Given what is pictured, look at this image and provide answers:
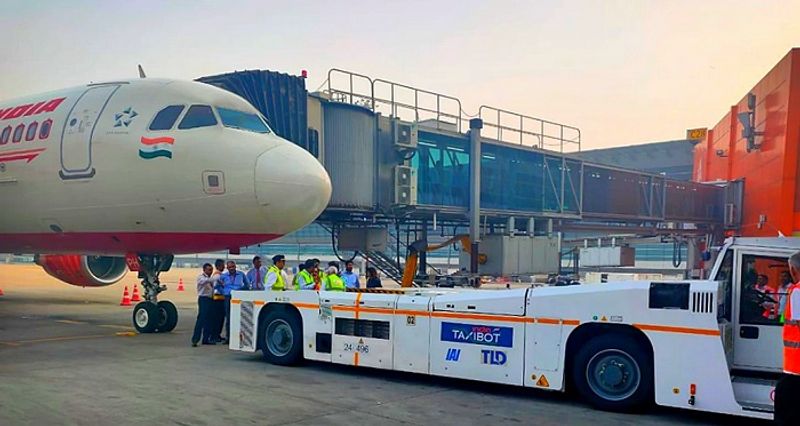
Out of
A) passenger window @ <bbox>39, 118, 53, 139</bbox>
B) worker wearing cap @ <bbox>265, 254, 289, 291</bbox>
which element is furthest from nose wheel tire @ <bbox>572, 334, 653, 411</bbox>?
passenger window @ <bbox>39, 118, 53, 139</bbox>

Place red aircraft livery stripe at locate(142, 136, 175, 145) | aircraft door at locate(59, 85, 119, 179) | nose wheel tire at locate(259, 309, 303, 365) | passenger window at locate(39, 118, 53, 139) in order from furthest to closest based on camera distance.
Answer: passenger window at locate(39, 118, 53, 139) < aircraft door at locate(59, 85, 119, 179) < red aircraft livery stripe at locate(142, 136, 175, 145) < nose wheel tire at locate(259, 309, 303, 365)

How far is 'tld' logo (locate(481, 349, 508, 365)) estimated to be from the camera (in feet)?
30.3

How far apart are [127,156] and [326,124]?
20.3ft

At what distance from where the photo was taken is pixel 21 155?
587 inches

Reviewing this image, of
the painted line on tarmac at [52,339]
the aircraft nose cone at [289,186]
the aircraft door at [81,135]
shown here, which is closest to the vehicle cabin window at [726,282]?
the aircraft nose cone at [289,186]

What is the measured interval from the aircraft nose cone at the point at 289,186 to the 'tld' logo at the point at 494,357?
487 cm

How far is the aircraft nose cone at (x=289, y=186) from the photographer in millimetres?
12656

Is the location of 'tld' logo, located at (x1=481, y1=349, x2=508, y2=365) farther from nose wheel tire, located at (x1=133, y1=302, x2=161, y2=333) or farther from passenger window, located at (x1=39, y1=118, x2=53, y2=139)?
passenger window, located at (x1=39, y1=118, x2=53, y2=139)

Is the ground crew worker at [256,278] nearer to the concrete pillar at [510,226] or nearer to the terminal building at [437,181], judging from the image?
the terminal building at [437,181]

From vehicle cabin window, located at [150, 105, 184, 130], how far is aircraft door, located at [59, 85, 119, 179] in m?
1.34

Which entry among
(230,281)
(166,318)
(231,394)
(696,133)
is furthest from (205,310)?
(696,133)

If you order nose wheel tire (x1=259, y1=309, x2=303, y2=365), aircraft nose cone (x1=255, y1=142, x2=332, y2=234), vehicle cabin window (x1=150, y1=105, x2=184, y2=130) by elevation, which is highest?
vehicle cabin window (x1=150, y1=105, x2=184, y2=130)

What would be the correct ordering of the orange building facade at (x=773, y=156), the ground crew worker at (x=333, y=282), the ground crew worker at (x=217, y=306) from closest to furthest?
the ground crew worker at (x=333, y=282), the ground crew worker at (x=217, y=306), the orange building facade at (x=773, y=156)

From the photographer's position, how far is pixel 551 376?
8883 millimetres
